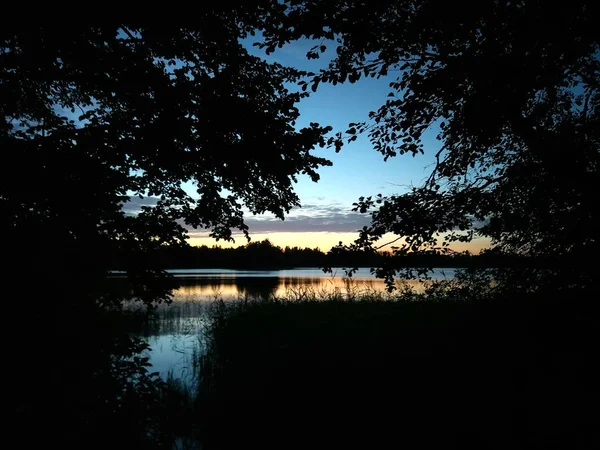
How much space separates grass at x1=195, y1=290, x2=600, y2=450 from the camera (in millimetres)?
5273

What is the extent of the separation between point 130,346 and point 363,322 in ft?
24.6

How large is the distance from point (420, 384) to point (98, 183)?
20.5 ft

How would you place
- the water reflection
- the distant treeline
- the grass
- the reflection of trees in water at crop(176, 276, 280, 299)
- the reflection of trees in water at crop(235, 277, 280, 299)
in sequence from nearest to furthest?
the distant treeline, the grass, the water reflection, the reflection of trees in water at crop(235, 277, 280, 299), the reflection of trees in water at crop(176, 276, 280, 299)

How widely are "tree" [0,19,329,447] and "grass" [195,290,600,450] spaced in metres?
3.94

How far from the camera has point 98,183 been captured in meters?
3.40

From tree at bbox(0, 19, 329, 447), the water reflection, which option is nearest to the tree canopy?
tree at bbox(0, 19, 329, 447)

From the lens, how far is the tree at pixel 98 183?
9.64 feet

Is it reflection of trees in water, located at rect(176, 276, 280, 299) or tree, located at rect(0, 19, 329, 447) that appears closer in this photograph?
tree, located at rect(0, 19, 329, 447)

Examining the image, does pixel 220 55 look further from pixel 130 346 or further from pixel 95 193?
pixel 130 346

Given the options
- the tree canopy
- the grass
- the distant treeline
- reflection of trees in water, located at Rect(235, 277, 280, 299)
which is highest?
the tree canopy

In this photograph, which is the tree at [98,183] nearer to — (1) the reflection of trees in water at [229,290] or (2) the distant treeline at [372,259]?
(2) the distant treeline at [372,259]

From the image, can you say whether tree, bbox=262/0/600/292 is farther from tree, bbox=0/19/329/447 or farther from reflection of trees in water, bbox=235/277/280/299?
reflection of trees in water, bbox=235/277/280/299

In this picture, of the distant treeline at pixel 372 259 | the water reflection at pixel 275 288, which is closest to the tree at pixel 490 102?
the distant treeline at pixel 372 259

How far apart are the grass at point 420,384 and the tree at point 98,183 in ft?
12.9
